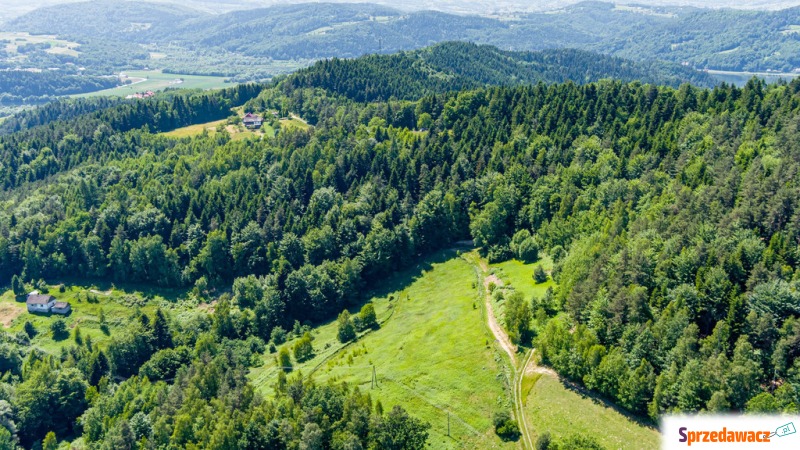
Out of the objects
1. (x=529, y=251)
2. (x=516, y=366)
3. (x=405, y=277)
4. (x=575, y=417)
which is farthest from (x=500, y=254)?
(x=575, y=417)

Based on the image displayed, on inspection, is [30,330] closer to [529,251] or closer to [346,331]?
[346,331]

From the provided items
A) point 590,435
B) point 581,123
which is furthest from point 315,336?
point 581,123

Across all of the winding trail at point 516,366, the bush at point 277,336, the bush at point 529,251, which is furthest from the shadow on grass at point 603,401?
the bush at point 277,336

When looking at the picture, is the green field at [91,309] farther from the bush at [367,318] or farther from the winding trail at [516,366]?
the winding trail at [516,366]

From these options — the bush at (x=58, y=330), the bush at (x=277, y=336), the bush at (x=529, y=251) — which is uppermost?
the bush at (x=529, y=251)

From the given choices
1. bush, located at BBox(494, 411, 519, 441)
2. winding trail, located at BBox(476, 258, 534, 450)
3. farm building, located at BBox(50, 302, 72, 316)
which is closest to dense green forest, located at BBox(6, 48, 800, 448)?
winding trail, located at BBox(476, 258, 534, 450)

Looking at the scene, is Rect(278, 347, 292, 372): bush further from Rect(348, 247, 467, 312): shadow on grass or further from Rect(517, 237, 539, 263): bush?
Rect(517, 237, 539, 263): bush
